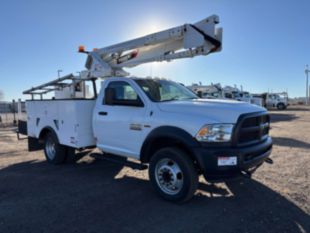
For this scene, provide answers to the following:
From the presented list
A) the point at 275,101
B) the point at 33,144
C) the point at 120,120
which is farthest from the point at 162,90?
the point at 275,101

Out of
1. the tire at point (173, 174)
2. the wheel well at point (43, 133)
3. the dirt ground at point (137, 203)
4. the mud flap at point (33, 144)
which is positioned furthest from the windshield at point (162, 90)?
the mud flap at point (33, 144)

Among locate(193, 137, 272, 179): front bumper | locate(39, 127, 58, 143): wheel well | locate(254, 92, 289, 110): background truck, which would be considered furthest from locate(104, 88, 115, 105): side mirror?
locate(254, 92, 289, 110): background truck

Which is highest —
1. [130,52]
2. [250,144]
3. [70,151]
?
[130,52]

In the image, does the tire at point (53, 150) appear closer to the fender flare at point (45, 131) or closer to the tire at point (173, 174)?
the fender flare at point (45, 131)

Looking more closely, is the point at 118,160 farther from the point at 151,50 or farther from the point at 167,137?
the point at 151,50

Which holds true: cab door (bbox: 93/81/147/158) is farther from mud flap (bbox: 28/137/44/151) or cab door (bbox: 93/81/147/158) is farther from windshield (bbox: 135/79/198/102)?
mud flap (bbox: 28/137/44/151)

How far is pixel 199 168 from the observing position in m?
4.37

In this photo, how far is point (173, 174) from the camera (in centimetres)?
449

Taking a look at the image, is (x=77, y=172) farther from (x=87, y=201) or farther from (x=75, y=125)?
(x=87, y=201)

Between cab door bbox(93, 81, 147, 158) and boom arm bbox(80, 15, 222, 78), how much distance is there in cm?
140

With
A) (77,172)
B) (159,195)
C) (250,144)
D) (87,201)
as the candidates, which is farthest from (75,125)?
(250,144)

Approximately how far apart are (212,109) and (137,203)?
1964 millimetres

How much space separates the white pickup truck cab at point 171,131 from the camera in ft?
13.2

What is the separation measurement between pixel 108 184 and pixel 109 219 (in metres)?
1.63
